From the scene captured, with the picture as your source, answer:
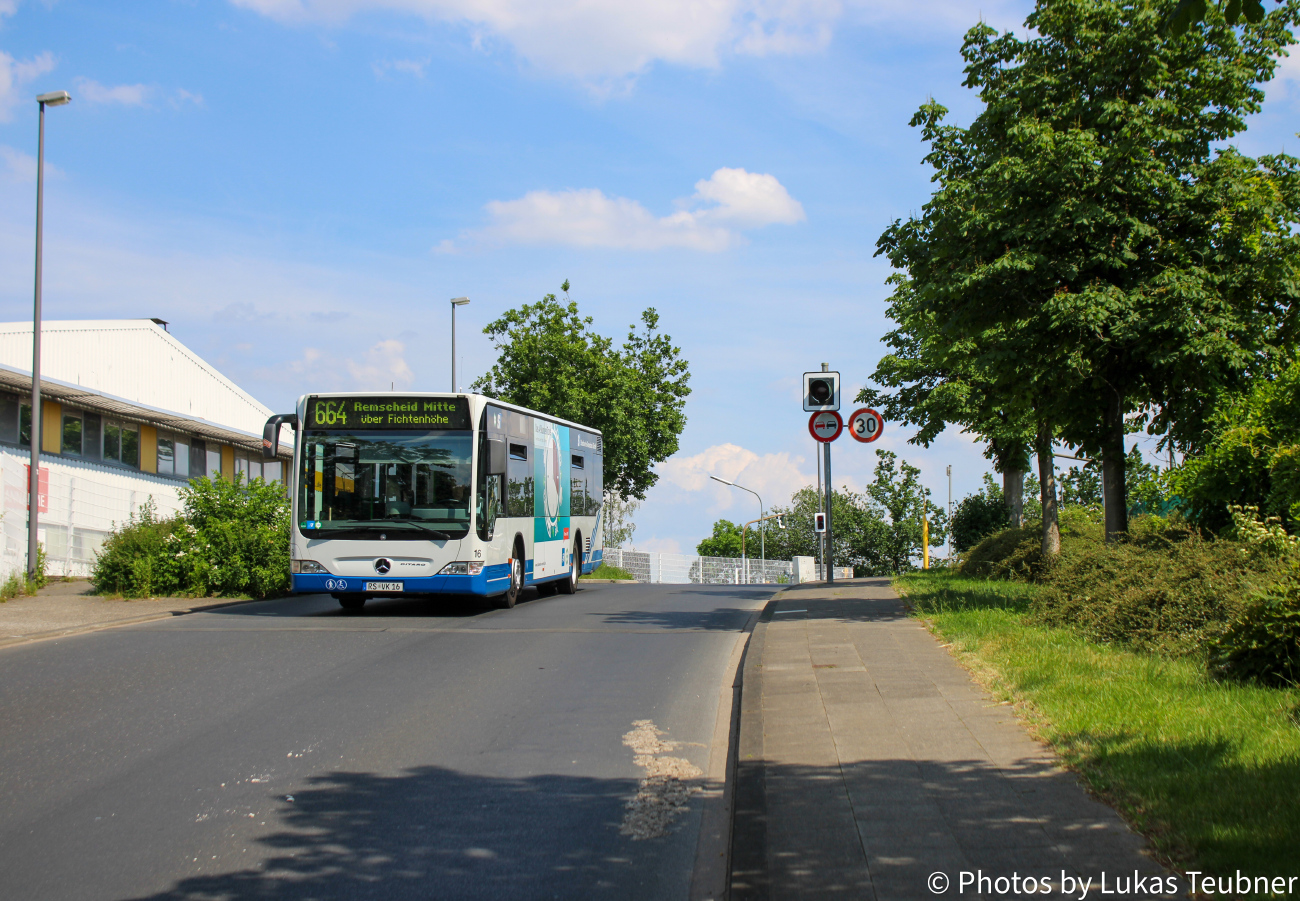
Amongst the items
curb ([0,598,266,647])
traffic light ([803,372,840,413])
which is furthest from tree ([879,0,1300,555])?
curb ([0,598,266,647])

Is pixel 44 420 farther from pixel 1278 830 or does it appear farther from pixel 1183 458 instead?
pixel 1278 830

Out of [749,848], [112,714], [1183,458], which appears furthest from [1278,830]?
[1183,458]

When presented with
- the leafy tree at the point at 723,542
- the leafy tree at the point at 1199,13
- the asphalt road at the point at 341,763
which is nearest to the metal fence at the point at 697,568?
the asphalt road at the point at 341,763

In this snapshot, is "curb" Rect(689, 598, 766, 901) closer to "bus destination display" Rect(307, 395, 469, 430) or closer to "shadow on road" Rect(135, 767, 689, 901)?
"shadow on road" Rect(135, 767, 689, 901)

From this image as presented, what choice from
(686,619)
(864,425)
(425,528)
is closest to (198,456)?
(425,528)

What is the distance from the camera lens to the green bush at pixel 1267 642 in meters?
7.20

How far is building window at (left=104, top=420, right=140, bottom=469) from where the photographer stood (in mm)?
29375

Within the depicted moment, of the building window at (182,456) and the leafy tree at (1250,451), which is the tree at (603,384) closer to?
the building window at (182,456)

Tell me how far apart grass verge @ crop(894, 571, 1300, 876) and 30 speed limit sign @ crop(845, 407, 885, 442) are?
32.2 ft

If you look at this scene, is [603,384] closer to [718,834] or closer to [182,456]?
[182,456]

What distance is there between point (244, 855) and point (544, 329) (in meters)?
40.5

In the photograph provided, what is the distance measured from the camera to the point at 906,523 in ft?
200

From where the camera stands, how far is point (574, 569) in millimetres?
22062

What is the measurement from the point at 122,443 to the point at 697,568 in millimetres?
32766
